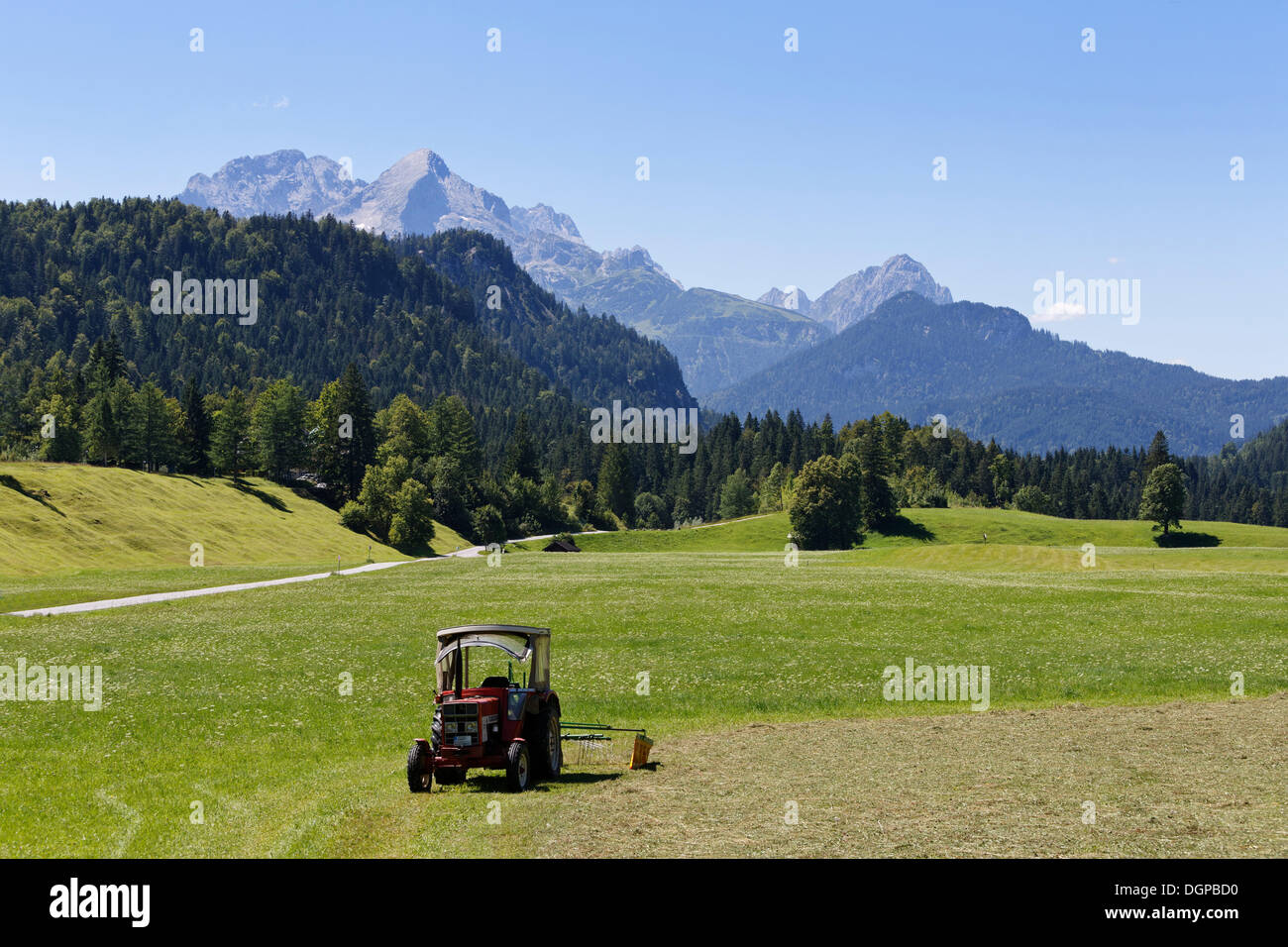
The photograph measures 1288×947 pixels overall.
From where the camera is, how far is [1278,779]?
19703 mm

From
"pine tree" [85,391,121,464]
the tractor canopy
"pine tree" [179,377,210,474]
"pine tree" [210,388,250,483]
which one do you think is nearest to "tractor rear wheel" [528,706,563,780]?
the tractor canopy

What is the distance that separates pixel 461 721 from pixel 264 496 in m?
150

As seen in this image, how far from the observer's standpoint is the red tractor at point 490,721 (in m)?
20.5

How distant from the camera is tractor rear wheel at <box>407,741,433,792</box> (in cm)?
2009

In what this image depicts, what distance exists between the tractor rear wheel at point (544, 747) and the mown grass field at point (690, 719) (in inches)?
28.1

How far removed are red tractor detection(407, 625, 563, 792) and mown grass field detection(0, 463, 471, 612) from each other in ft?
188

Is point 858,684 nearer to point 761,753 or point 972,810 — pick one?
point 761,753

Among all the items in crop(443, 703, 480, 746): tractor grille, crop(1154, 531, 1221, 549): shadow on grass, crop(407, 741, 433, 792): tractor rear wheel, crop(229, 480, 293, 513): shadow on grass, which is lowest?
crop(1154, 531, 1221, 549): shadow on grass

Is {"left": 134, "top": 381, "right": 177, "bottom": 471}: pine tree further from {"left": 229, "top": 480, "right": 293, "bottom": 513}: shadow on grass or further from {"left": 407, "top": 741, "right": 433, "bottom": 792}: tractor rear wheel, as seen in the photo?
{"left": 407, "top": 741, "right": 433, "bottom": 792}: tractor rear wheel

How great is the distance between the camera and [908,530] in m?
166

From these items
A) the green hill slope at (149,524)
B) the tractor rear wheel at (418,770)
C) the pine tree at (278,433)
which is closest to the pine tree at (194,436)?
the pine tree at (278,433)

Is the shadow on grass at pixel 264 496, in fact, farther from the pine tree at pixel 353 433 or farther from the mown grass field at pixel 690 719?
the mown grass field at pixel 690 719
